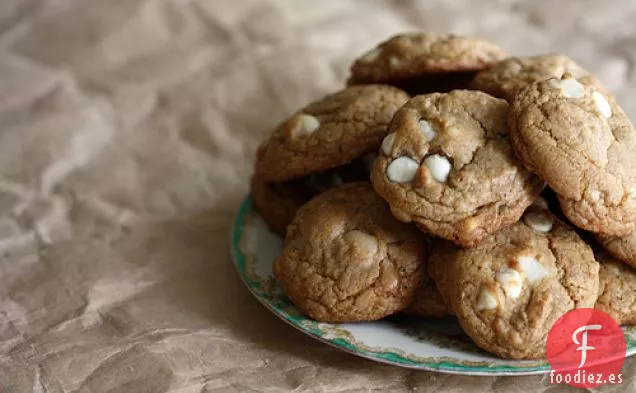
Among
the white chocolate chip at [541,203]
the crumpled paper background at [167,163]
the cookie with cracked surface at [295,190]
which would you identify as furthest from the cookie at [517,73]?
the crumpled paper background at [167,163]

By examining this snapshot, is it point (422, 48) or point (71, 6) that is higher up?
point (71, 6)

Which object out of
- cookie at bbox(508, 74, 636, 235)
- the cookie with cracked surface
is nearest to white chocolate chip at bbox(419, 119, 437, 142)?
cookie at bbox(508, 74, 636, 235)

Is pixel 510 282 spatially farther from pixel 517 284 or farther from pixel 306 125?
pixel 306 125

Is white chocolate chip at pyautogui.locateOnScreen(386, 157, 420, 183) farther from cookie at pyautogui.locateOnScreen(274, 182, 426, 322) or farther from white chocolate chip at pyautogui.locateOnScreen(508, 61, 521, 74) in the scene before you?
white chocolate chip at pyautogui.locateOnScreen(508, 61, 521, 74)

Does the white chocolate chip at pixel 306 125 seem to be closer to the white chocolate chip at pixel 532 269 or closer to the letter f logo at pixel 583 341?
the white chocolate chip at pixel 532 269

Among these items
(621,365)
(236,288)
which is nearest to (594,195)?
(621,365)

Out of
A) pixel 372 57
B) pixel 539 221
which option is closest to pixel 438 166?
pixel 539 221

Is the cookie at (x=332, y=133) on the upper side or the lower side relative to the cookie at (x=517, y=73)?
lower

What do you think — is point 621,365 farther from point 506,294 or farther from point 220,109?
point 220,109
